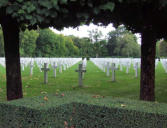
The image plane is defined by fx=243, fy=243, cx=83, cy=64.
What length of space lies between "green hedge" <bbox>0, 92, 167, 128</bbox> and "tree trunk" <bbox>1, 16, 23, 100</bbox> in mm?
2123

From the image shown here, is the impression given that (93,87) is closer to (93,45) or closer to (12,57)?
(12,57)

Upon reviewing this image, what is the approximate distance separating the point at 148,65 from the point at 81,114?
2.79 m

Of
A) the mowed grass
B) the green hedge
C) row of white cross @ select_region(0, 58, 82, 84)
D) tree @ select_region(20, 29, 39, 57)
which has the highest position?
tree @ select_region(20, 29, 39, 57)

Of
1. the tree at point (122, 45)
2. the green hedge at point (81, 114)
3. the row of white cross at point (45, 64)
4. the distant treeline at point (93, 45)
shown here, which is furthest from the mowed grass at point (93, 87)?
the tree at point (122, 45)

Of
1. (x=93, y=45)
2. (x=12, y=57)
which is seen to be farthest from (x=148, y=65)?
(x=93, y=45)

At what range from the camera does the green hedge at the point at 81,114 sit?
143 inches

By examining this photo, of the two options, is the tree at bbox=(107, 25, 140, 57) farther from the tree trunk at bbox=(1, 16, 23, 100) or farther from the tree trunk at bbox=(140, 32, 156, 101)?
the tree trunk at bbox=(1, 16, 23, 100)

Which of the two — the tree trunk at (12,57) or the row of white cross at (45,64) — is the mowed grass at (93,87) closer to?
the row of white cross at (45,64)

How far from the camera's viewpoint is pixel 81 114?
4117mm

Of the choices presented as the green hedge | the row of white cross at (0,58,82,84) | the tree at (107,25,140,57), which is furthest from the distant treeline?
the green hedge

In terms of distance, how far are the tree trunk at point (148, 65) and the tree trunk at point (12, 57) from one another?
326 cm

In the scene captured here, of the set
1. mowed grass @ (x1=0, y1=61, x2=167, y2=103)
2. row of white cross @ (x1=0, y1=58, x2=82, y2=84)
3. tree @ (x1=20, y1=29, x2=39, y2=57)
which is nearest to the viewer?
mowed grass @ (x1=0, y1=61, x2=167, y2=103)

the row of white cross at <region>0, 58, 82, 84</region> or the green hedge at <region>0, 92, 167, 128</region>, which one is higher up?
the row of white cross at <region>0, 58, 82, 84</region>

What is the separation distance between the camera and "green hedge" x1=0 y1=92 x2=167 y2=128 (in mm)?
3629
